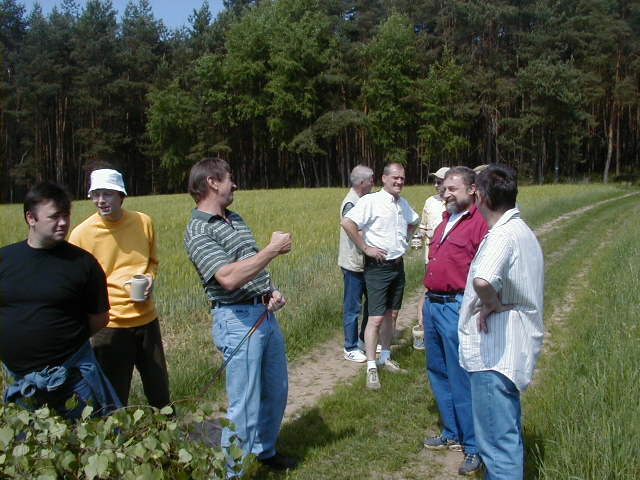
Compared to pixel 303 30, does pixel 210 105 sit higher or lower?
lower

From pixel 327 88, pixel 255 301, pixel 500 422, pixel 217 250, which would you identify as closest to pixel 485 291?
pixel 500 422

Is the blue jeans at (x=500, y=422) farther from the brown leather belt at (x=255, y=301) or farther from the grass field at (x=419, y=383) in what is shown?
the brown leather belt at (x=255, y=301)

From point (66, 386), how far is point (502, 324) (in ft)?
7.14

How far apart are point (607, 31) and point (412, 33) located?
1371 centimetres

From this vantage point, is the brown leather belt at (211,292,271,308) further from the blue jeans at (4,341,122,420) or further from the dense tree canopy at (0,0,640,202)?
the dense tree canopy at (0,0,640,202)

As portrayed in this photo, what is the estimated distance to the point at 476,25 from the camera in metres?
44.3

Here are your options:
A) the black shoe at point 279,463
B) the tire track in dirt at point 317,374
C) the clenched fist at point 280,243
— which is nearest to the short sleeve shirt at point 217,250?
the clenched fist at point 280,243

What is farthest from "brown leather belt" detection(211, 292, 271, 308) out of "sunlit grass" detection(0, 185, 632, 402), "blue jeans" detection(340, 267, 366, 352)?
"blue jeans" detection(340, 267, 366, 352)

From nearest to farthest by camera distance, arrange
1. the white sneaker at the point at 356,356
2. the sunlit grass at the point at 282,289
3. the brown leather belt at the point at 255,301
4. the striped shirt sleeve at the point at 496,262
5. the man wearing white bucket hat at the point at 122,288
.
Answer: the striped shirt sleeve at the point at 496,262 → the brown leather belt at the point at 255,301 → the man wearing white bucket hat at the point at 122,288 → the sunlit grass at the point at 282,289 → the white sneaker at the point at 356,356

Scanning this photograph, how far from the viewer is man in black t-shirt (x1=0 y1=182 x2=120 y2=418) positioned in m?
2.95

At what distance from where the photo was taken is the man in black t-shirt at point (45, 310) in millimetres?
2945

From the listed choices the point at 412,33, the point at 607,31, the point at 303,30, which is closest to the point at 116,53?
the point at 303,30

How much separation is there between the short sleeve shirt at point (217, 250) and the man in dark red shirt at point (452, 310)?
4.01 ft

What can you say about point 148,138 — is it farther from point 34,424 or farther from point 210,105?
point 34,424
